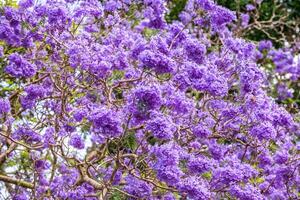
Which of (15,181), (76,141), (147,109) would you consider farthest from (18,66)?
(15,181)

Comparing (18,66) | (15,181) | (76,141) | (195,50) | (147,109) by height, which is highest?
(195,50)

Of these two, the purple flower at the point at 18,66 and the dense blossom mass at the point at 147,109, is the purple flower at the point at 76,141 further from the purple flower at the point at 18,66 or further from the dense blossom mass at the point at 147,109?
the purple flower at the point at 18,66

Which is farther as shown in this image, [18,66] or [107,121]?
[18,66]

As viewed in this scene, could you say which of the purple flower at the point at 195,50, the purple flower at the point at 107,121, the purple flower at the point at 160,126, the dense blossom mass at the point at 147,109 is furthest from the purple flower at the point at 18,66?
the purple flower at the point at 160,126

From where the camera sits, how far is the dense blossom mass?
4.22 metres

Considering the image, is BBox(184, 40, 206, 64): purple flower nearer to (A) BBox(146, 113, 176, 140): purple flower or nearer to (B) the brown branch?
(A) BBox(146, 113, 176, 140): purple flower

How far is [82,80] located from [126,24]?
Result: 7.37 ft

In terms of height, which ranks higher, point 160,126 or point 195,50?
point 195,50

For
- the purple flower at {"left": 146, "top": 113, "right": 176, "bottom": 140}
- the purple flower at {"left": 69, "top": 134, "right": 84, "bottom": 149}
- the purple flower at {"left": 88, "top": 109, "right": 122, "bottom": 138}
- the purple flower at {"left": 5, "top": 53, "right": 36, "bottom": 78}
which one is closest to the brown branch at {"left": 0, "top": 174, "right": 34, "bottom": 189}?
the purple flower at {"left": 69, "top": 134, "right": 84, "bottom": 149}

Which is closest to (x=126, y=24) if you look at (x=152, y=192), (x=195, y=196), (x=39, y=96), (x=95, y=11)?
(x=95, y=11)

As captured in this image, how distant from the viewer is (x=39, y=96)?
5016 mm

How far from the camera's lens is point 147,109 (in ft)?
13.0

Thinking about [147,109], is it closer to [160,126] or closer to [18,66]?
[160,126]

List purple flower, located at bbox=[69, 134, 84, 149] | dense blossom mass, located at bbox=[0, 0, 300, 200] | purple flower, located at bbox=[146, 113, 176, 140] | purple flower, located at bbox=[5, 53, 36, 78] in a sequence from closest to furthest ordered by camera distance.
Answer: purple flower, located at bbox=[146, 113, 176, 140], dense blossom mass, located at bbox=[0, 0, 300, 200], purple flower, located at bbox=[5, 53, 36, 78], purple flower, located at bbox=[69, 134, 84, 149]
